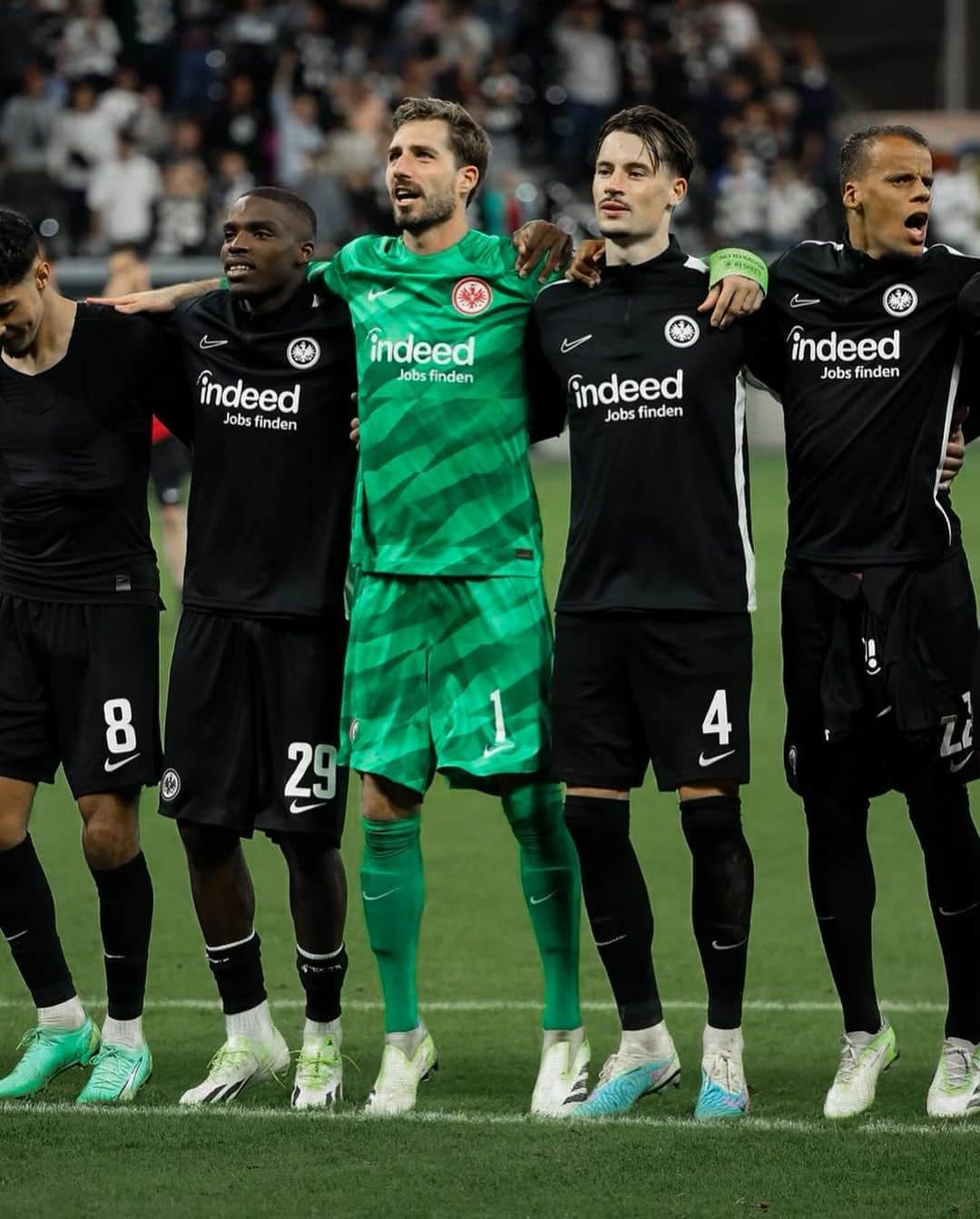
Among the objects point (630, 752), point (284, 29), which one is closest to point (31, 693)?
point (630, 752)

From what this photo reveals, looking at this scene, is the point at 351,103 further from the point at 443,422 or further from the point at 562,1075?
the point at 562,1075

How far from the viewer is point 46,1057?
19.0 ft

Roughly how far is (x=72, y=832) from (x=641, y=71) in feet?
54.2

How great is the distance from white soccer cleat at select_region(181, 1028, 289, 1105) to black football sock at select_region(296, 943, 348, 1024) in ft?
0.64

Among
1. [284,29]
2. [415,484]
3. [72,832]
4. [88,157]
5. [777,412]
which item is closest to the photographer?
[415,484]

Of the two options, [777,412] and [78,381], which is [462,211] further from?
[777,412]

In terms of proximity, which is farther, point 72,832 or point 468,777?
point 72,832

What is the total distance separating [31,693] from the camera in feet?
18.6

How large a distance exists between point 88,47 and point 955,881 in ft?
62.3

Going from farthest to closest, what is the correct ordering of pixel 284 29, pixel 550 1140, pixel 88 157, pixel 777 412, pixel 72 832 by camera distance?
pixel 284 29 < pixel 88 157 < pixel 777 412 < pixel 72 832 < pixel 550 1140

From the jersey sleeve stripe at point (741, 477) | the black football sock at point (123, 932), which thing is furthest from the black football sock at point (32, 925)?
the jersey sleeve stripe at point (741, 477)

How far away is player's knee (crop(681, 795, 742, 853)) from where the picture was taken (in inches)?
207

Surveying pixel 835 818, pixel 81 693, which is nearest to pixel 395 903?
pixel 81 693

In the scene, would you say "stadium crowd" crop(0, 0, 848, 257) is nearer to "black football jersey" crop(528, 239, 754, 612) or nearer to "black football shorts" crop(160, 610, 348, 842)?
"black football shorts" crop(160, 610, 348, 842)
